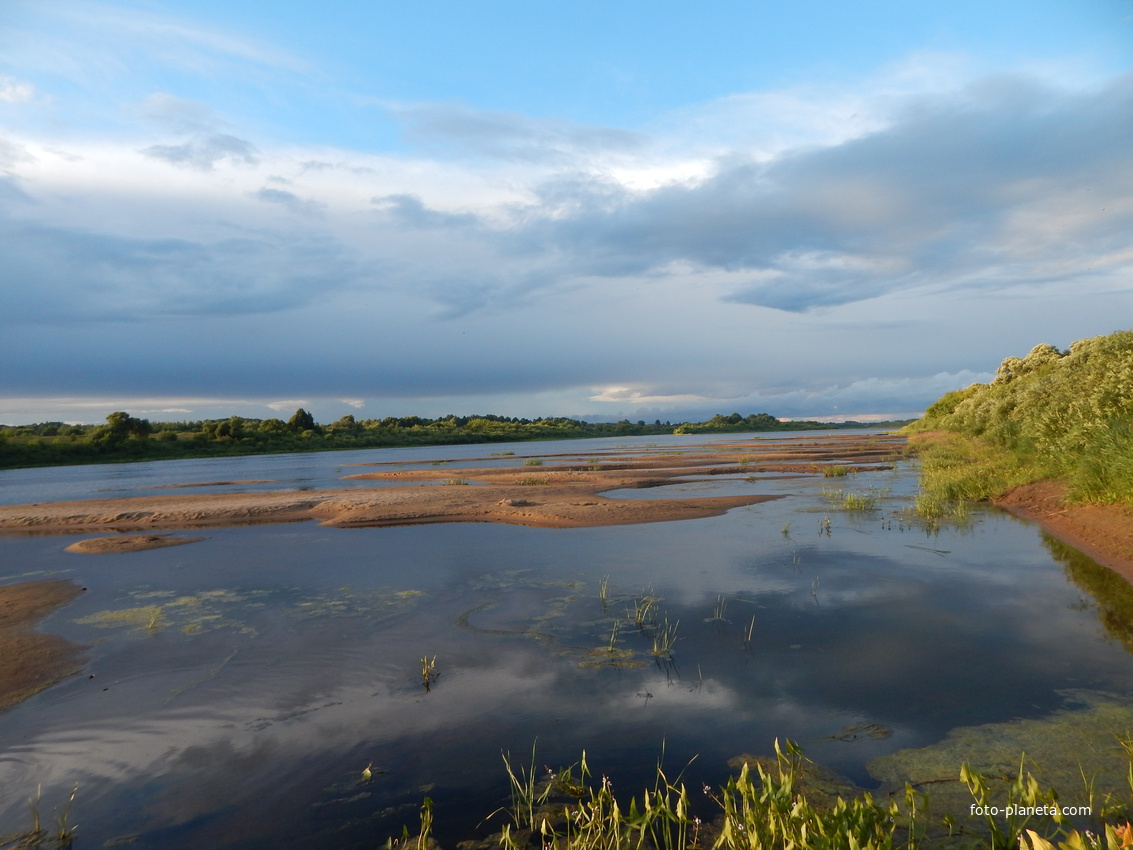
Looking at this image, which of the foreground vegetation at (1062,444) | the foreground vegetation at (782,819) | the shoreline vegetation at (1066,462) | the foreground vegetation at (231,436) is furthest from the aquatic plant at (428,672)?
the foreground vegetation at (231,436)

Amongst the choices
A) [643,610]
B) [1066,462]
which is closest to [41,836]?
[643,610]

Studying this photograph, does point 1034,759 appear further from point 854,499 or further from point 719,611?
point 854,499

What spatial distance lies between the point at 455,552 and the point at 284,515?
1140 centimetres

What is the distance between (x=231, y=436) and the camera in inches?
3750

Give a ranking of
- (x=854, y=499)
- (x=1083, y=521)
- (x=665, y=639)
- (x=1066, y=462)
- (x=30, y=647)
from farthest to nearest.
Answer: (x=854, y=499)
(x=1066, y=462)
(x=1083, y=521)
(x=30, y=647)
(x=665, y=639)

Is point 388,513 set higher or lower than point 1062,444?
lower

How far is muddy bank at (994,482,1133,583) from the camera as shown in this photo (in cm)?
1423

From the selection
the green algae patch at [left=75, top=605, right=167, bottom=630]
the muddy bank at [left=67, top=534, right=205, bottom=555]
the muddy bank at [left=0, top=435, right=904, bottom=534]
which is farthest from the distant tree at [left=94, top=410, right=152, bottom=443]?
the green algae patch at [left=75, top=605, right=167, bottom=630]

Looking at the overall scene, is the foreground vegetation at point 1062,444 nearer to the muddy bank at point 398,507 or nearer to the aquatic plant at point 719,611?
the muddy bank at point 398,507

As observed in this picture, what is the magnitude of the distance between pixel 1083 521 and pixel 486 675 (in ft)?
55.2

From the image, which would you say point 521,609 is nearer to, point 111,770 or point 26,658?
point 111,770

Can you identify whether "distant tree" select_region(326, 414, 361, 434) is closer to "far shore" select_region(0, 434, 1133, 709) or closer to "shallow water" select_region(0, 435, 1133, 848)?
"far shore" select_region(0, 434, 1133, 709)

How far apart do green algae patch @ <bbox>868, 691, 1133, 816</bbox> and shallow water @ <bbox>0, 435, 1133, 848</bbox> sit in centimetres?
29

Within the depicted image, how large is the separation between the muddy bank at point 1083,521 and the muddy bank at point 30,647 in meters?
19.1
